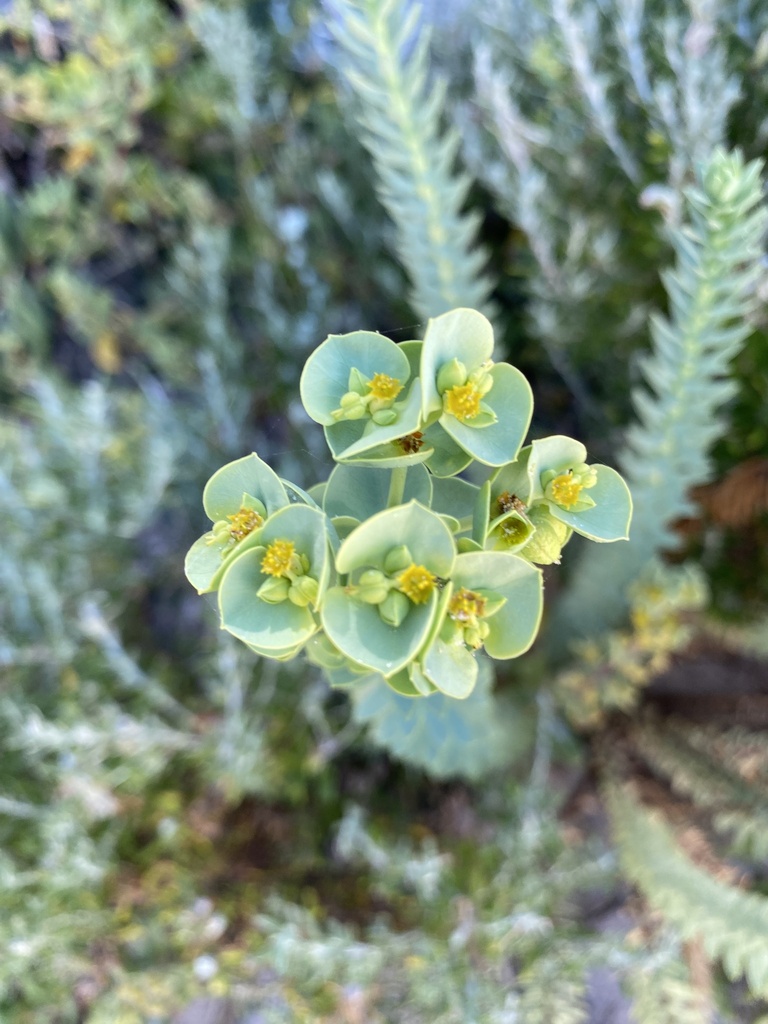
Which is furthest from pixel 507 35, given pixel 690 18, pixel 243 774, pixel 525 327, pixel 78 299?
pixel 243 774

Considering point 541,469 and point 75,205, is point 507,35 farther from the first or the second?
point 541,469

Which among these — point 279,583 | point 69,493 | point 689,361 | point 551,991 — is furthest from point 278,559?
point 69,493

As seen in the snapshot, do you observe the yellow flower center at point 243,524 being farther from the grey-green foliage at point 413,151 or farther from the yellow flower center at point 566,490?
the grey-green foliage at point 413,151

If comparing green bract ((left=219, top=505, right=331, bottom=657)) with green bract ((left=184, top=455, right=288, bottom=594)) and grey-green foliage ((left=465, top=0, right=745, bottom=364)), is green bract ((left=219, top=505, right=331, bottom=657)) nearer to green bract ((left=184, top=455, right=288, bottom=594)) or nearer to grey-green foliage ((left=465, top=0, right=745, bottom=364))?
green bract ((left=184, top=455, right=288, bottom=594))

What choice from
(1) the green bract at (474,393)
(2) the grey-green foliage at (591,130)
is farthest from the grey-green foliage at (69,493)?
(1) the green bract at (474,393)

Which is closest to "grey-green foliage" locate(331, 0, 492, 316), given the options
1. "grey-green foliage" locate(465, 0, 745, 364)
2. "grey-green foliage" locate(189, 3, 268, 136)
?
"grey-green foliage" locate(465, 0, 745, 364)

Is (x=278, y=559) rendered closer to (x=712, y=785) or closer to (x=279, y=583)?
(x=279, y=583)
